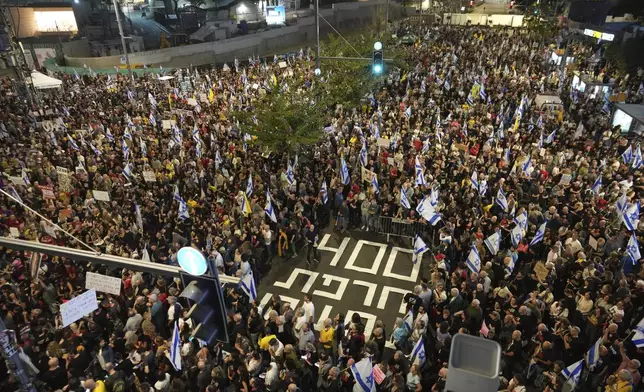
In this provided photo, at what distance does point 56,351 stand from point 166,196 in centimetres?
820

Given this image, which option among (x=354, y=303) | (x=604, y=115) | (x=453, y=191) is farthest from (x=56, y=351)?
(x=604, y=115)

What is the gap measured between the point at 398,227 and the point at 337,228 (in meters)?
2.41

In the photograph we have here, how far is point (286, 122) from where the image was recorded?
738 inches

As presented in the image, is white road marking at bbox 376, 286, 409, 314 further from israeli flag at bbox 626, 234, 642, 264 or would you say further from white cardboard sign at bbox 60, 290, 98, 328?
white cardboard sign at bbox 60, 290, 98, 328

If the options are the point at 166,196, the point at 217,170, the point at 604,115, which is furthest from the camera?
the point at 604,115

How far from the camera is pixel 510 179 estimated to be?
1608 cm

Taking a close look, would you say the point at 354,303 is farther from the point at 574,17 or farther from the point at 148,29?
the point at 148,29

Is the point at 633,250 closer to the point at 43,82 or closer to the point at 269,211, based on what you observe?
the point at 269,211

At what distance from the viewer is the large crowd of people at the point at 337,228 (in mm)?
9070

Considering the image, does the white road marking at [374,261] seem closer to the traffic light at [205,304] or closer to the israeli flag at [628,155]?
the traffic light at [205,304]

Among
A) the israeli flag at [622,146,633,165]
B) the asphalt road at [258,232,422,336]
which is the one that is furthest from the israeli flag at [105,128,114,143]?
the israeli flag at [622,146,633,165]

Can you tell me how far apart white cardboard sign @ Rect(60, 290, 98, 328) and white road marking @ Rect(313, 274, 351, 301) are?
636 centimetres

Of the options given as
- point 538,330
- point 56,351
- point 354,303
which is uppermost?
point 538,330

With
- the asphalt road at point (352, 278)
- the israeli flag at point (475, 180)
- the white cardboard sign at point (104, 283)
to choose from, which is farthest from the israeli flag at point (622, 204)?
the white cardboard sign at point (104, 283)
